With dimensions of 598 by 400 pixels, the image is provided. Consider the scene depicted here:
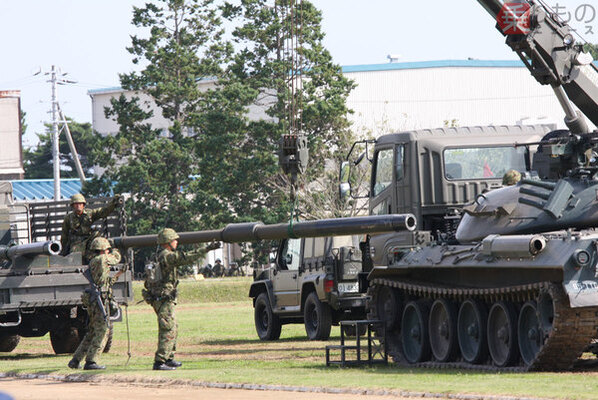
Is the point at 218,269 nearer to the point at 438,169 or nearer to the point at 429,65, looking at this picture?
the point at 429,65

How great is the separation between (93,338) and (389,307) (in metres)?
4.61

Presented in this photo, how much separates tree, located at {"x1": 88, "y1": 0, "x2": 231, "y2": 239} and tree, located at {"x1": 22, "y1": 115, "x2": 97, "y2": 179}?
30646 mm

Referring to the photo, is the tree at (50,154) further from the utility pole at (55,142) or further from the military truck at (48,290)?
the military truck at (48,290)

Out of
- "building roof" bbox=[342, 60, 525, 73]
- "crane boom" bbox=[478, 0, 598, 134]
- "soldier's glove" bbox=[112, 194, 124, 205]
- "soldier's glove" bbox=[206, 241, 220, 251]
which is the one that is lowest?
"soldier's glove" bbox=[206, 241, 220, 251]

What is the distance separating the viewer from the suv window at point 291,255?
2547 centimetres

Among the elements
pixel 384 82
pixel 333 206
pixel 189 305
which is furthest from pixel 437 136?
pixel 384 82

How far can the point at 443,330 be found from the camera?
57.6 feet

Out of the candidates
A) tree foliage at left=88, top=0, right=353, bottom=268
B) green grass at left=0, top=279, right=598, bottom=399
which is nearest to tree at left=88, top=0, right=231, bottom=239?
tree foliage at left=88, top=0, right=353, bottom=268

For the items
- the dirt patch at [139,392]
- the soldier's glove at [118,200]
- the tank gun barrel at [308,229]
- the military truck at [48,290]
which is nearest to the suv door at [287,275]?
the military truck at [48,290]

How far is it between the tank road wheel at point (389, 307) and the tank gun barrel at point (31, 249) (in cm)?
543

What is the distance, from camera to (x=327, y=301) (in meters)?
23.3

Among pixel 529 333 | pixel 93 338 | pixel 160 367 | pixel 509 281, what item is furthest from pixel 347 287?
pixel 529 333

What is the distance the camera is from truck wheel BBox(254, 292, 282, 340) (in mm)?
25188

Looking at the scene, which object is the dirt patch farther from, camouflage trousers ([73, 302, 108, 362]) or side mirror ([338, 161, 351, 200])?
side mirror ([338, 161, 351, 200])
